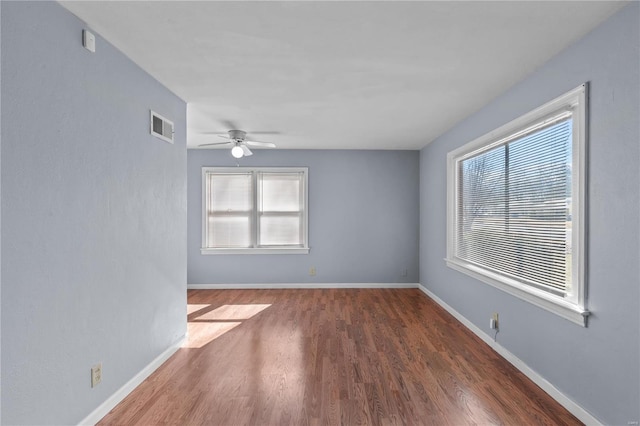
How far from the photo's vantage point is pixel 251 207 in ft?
18.5

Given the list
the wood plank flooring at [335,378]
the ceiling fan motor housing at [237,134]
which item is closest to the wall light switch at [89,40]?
the ceiling fan motor housing at [237,134]

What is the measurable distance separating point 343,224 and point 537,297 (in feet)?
11.5

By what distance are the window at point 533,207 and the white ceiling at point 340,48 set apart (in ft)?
1.52

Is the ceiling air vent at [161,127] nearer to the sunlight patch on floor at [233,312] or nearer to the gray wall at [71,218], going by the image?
the gray wall at [71,218]

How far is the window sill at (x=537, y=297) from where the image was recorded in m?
2.04

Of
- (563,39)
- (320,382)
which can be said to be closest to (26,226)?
(320,382)

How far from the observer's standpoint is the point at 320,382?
97.5 inches

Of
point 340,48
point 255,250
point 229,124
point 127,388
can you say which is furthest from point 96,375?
point 255,250

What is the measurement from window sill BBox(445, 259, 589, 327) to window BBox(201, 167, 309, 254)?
305 centimetres

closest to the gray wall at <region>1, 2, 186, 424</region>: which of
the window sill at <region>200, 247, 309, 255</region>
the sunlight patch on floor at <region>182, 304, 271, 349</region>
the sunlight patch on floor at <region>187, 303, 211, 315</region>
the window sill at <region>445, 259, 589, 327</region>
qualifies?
the sunlight patch on floor at <region>182, 304, 271, 349</region>

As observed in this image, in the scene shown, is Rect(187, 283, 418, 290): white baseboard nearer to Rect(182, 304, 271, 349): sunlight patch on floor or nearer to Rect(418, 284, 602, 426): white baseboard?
Rect(182, 304, 271, 349): sunlight patch on floor

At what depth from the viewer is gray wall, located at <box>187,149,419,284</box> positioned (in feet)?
18.4

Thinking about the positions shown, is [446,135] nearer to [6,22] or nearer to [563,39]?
[563,39]

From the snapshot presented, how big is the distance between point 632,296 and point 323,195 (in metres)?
4.33
